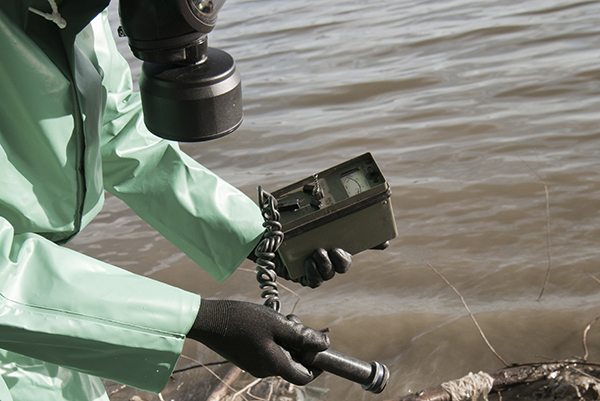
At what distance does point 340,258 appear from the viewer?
1517 millimetres

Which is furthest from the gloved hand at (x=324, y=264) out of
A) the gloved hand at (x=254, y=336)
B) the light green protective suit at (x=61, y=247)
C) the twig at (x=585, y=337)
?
the twig at (x=585, y=337)

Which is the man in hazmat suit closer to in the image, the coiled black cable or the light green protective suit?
the light green protective suit

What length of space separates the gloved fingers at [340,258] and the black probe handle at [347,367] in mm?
220

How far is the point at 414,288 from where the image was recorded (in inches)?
103

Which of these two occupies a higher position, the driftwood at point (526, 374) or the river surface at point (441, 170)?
the driftwood at point (526, 374)

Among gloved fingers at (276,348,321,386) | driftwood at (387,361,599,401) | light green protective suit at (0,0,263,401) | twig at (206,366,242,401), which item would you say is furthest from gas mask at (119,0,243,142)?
twig at (206,366,242,401)

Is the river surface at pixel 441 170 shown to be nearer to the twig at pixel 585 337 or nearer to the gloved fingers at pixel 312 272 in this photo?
the twig at pixel 585 337

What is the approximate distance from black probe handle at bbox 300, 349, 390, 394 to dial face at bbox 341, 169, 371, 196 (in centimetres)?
40

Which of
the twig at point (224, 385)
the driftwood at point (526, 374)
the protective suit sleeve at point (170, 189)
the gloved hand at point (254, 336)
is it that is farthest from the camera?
the twig at point (224, 385)

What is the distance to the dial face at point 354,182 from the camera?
1504 mm

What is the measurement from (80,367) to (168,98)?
1.87 feet

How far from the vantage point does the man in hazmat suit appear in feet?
3.70

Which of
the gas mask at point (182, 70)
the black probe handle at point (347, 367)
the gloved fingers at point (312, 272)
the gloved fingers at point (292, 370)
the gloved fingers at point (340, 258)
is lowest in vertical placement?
the black probe handle at point (347, 367)

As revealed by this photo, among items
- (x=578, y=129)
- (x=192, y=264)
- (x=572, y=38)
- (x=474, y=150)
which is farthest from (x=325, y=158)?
(x=572, y=38)
